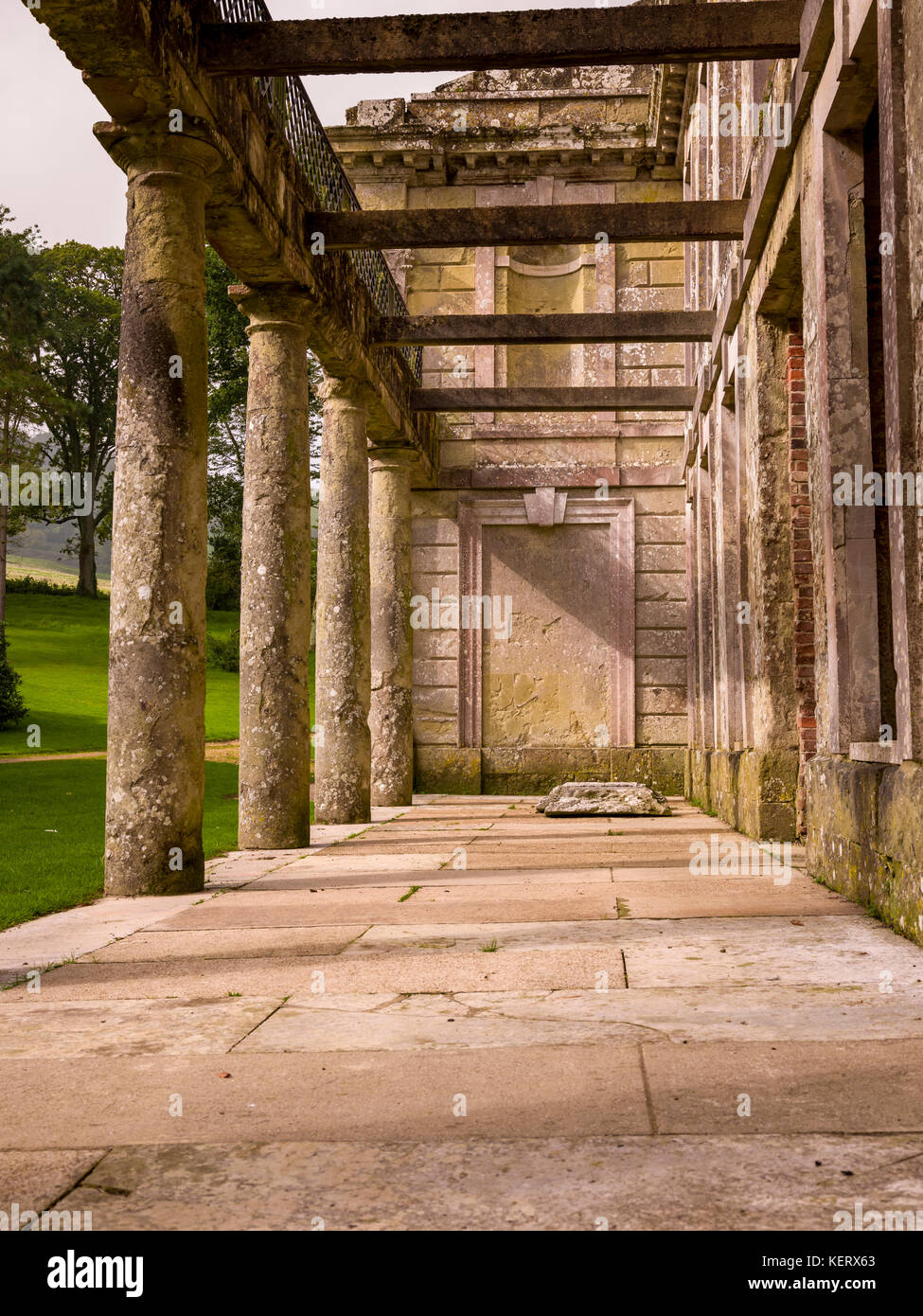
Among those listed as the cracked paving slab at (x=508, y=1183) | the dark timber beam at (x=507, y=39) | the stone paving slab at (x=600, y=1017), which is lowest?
the stone paving slab at (x=600, y=1017)

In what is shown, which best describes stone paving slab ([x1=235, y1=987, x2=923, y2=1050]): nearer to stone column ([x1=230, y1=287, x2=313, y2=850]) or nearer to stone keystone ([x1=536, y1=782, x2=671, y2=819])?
stone column ([x1=230, y1=287, x2=313, y2=850])

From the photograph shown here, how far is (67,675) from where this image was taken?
35.3m

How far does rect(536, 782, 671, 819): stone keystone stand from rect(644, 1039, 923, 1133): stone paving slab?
9084 mm

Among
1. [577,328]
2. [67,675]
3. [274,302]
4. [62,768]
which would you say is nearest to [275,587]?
[274,302]

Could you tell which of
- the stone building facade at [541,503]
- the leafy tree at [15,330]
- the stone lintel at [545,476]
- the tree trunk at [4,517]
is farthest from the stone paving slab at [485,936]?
the leafy tree at [15,330]

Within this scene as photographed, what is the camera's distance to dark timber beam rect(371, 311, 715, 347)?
11.7m

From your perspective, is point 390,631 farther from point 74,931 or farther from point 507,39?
Result: point 74,931

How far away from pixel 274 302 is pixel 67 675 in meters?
28.0

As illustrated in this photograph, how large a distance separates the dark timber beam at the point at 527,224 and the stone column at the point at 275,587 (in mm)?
662

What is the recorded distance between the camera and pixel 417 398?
14.8 metres

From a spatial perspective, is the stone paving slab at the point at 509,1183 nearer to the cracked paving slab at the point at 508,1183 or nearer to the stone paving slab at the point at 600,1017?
the cracked paving slab at the point at 508,1183

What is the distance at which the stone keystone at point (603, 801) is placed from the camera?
12203 millimetres
